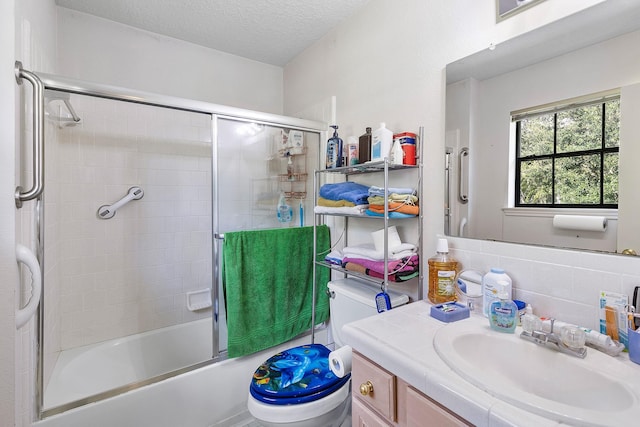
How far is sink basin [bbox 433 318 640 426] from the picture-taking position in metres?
0.52

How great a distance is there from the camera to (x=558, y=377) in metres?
0.73

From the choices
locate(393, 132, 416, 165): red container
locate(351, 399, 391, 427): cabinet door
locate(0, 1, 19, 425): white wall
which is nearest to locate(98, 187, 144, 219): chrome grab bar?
locate(0, 1, 19, 425): white wall

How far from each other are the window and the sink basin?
0.43m

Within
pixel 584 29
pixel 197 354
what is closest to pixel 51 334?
pixel 197 354

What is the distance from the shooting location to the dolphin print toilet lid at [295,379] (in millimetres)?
1127

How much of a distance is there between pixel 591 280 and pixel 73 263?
248 cm

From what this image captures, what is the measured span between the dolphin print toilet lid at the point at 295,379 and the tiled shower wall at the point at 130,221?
1166mm

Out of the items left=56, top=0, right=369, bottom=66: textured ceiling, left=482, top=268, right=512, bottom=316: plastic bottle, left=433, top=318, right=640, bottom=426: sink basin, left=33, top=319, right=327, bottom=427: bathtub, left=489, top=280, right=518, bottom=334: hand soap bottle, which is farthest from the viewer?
left=56, top=0, right=369, bottom=66: textured ceiling

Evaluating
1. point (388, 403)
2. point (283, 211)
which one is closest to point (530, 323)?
point (388, 403)

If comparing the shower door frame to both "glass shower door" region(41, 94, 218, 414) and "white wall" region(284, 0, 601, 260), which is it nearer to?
"glass shower door" region(41, 94, 218, 414)

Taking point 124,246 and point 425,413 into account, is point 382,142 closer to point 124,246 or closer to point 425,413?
point 425,413

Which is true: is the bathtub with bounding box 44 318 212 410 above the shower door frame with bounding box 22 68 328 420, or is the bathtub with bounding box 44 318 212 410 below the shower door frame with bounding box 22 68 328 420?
below

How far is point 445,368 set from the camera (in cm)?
67

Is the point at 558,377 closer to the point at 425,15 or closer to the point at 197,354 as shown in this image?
the point at 425,15
